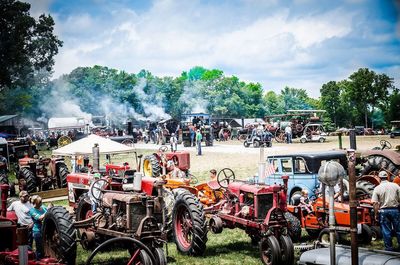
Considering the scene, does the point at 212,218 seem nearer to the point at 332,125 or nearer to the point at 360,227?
the point at 360,227

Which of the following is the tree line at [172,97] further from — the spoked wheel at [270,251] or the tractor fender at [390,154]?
the spoked wheel at [270,251]

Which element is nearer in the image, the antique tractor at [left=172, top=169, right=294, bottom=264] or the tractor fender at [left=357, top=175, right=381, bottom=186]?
the antique tractor at [left=172, top=169, right=294, bottom=264]

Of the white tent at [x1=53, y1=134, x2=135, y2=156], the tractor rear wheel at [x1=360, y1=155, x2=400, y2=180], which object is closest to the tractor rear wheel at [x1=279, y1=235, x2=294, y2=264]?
the tractor rear wheel at [x1=360, y1=155, x2=400, y2=180]

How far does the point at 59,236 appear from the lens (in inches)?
273

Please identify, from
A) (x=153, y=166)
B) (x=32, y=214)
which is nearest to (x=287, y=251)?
(x=32, y=214)

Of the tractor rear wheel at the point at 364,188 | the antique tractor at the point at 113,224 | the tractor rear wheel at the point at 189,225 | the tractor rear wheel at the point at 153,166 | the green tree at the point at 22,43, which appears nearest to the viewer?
the antique tractor at the point at 113,224

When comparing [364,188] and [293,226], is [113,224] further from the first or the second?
[364,188]

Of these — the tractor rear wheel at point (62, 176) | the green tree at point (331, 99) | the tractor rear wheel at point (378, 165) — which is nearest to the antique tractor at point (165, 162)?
the tractor rear wheel at point (62, 176)

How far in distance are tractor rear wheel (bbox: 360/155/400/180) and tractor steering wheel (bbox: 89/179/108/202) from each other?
8.26m

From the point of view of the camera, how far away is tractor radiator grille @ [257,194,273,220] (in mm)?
8055

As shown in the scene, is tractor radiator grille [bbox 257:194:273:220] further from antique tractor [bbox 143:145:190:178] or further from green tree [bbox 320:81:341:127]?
green tree [bbox 320:81:341:127]

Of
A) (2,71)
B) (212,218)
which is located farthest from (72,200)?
(2,71)

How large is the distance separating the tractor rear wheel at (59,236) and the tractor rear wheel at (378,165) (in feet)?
30.7

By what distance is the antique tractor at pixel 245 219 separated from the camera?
7430 millimetres
